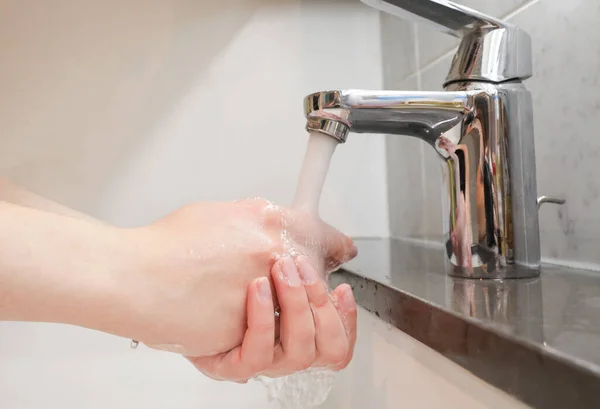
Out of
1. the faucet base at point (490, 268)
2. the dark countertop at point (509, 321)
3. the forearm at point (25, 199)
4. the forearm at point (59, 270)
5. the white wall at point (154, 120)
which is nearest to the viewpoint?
the dark countertop at point (509, 321)

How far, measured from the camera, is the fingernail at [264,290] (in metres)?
0.36

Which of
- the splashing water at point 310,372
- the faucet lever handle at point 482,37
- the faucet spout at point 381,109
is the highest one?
the faucet lever handle at point 482,37

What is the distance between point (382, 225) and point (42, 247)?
0.62 m

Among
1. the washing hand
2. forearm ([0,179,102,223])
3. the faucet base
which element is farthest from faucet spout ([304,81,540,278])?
forearm ([0,179,102,223])

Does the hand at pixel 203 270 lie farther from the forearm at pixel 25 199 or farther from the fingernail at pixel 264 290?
the forearm at pixel 25 199

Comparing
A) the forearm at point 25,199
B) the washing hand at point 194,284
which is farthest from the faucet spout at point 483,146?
the forearm at point 25,199

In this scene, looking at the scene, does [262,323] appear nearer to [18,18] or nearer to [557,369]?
[557,369]

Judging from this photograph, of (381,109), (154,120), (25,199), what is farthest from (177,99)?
(381,109)

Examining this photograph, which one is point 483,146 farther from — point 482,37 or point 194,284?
point 194,284

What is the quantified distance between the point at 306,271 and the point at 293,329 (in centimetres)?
4

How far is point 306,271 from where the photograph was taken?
0.37 m

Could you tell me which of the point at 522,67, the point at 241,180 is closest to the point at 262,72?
the point at 241,180

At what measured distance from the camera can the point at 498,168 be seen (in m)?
0.43

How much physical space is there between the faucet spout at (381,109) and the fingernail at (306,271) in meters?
0.11
